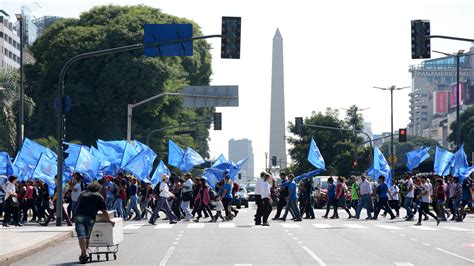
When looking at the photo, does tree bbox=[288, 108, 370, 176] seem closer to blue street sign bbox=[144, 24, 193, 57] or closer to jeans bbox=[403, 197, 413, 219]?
jeans bbox=[403, 197, 413, 219]

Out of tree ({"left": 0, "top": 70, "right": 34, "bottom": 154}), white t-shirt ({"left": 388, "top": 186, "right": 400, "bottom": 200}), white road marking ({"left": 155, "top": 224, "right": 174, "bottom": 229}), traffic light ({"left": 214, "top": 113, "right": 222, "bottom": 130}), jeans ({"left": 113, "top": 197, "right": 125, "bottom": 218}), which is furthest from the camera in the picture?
Answer: traffic light ({"left": 214, "top": 113, "right": 222, "bottom": 130})

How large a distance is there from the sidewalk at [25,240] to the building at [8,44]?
4044 inches

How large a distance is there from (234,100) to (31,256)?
44.8 meters

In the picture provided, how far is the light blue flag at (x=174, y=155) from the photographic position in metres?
48.8

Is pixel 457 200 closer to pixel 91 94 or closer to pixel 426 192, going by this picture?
pixel 426 192

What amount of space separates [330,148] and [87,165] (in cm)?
6492

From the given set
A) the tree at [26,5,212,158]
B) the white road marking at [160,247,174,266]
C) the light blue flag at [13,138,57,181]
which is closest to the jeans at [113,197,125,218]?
the light blue flag at [13,138,57,181]

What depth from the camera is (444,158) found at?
45375mm

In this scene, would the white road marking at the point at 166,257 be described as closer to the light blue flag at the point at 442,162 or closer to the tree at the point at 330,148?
the light blue flag at the point at 442,162

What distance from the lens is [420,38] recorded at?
32.6 metres

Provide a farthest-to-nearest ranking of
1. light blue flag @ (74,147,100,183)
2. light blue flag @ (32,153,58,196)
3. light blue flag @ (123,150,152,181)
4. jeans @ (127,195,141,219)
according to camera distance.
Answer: light blue flag @ (123,150,152,181)
light blue flag @ (74,147,100,183)
jeans @ (127,195,141,219)
light blue flag @ (32,153,58,196)

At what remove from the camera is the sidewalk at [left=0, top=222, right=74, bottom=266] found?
1974cm

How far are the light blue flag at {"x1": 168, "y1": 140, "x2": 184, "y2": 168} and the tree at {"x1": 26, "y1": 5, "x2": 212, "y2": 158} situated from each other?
19261mm

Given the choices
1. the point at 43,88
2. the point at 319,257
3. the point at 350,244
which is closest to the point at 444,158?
the point at 350,244
